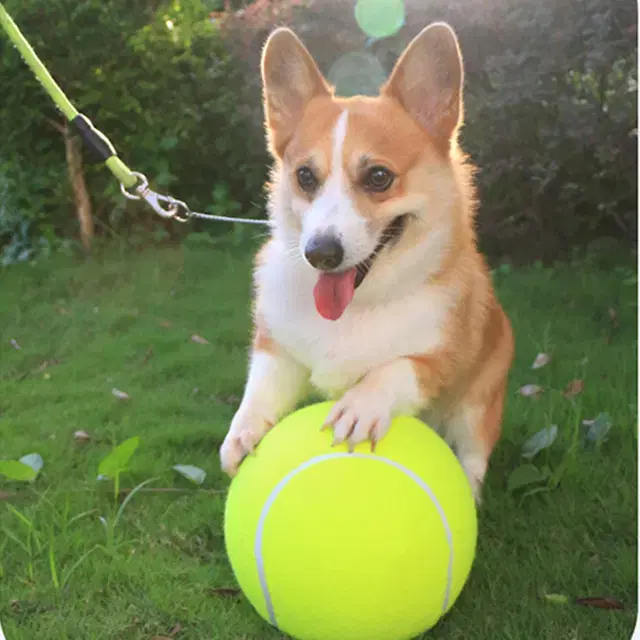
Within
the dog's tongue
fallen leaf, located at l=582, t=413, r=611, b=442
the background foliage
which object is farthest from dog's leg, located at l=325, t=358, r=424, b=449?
the background foliage

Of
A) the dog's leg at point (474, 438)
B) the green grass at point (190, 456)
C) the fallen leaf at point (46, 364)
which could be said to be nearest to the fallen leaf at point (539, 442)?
the green grass at point (190, 456)

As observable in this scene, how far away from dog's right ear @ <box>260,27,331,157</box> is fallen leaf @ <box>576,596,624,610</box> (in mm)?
1033

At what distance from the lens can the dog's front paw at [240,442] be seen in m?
1.45

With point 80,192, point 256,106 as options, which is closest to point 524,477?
point 256,106

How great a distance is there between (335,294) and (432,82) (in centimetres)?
44

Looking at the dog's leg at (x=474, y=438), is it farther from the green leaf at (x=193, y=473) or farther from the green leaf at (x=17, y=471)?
the green leaf at (x=17, y=471)

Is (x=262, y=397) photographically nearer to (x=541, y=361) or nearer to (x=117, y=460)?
(x=117, y=460)

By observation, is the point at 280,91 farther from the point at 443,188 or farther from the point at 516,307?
the point at 516,307

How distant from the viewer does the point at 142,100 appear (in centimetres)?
348

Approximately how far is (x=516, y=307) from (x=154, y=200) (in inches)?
61.2

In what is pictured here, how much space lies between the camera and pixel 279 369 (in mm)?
1626

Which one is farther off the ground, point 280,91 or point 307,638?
point 280,91

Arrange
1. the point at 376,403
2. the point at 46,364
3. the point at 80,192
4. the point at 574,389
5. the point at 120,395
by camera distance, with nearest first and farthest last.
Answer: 1. the point at 376,403
2. the point at 574,389
3. the point at 120,395
4. the point at 46,364
5. the point at 80,192

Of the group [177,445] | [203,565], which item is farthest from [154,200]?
[203,565]
